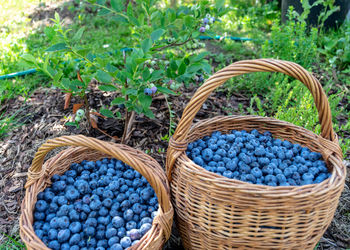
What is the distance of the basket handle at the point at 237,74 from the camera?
1.33 meters

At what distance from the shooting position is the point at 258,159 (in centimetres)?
155

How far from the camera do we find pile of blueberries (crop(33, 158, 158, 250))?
137 centimetres

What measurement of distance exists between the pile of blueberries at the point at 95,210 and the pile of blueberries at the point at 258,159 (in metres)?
0.34

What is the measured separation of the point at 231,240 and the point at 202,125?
0.64m

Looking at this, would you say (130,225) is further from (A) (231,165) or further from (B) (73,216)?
(A) (231,165)

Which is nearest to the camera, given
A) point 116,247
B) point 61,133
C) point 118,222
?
point 116,247

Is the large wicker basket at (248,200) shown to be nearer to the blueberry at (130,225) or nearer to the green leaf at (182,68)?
the blueberry at (130,225)

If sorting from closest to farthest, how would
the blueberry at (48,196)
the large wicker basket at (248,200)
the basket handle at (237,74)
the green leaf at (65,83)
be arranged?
the large wicker basket at (248,200) → the basket handle at (237,74) → the blueberry at (48,196) → the green leaf at (65,83)

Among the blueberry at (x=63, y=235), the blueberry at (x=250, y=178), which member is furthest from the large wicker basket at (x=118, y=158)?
the blueberry at (x=250, y=178)

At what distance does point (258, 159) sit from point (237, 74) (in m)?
0.46

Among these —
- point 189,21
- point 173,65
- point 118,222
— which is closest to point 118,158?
point 118,222

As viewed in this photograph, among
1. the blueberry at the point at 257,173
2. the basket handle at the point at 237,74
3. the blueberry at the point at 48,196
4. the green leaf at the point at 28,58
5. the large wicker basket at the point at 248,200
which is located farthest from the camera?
the green leaf at the point at 28,58

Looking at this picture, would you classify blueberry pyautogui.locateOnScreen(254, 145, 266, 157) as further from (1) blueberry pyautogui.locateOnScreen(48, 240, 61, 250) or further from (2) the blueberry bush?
(1) blueberry pyautogui.locateOnScreen(48, 240, 61, 250)

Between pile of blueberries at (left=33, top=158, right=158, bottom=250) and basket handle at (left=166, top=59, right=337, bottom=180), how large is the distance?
264 mm
